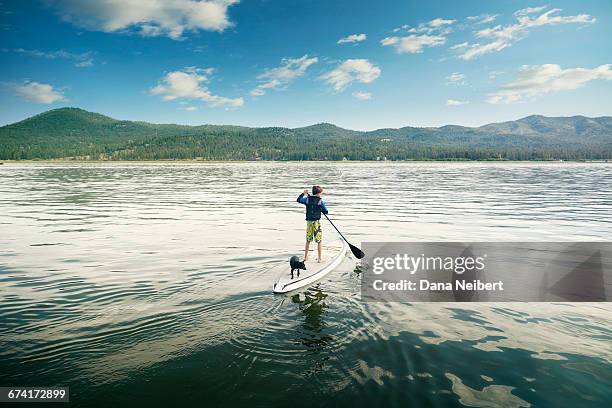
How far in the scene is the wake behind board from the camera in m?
11.9

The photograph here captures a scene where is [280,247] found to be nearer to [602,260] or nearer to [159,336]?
[159,336]

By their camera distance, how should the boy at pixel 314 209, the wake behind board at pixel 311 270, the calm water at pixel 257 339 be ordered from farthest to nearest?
the boy at pixel 314 209, the wake behind board at pixel 311 270, the calm water at pixel 257 339

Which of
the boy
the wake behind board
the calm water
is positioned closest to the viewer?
the calm water

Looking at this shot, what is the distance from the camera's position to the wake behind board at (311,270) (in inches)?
469

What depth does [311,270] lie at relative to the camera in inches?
537

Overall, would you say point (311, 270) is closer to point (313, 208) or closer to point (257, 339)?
point (313, 208)

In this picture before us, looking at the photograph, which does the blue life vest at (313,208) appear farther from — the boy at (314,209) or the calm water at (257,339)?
the calm water at (257,339)

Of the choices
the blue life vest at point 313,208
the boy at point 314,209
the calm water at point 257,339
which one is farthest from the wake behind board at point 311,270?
the blue life vest at point 313,208

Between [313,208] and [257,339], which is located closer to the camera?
[257,339]

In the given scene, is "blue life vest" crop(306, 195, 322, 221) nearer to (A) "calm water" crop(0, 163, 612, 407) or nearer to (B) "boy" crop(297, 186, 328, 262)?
(B) "boy" crop(297, 186, 328, 262)

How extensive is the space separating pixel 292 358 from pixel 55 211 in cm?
3189

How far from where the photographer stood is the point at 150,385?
260 inches

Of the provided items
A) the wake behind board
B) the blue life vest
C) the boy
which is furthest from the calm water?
the blue life vest

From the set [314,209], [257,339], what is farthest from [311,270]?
[257,339]
